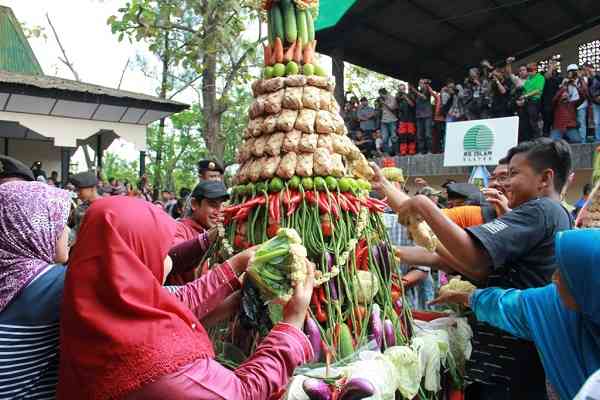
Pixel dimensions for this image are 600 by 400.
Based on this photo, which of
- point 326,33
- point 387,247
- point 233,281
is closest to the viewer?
point 233,281

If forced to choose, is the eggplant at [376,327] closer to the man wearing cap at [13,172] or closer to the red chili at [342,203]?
the red chili at [342,203]

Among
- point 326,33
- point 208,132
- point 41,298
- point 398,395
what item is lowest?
point 398,395

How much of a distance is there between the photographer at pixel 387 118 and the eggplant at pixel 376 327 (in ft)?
33.5

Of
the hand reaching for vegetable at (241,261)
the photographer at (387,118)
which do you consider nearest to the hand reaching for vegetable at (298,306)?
the hand reaching for vegetable at (241,261)

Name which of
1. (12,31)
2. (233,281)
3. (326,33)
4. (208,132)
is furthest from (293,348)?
(12,31)

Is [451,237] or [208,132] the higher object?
[208,132]

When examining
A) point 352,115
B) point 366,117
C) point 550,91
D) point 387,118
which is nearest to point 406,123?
point 387,118

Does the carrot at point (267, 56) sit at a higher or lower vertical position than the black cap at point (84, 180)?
higher

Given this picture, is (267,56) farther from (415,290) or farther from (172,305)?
(415,290)

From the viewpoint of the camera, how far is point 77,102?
1098 centimetres

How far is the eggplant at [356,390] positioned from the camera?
1.66 meters

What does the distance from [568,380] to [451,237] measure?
0.59 m

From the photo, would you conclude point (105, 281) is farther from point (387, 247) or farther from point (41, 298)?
point (387, 247)

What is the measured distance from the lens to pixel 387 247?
2.20m
